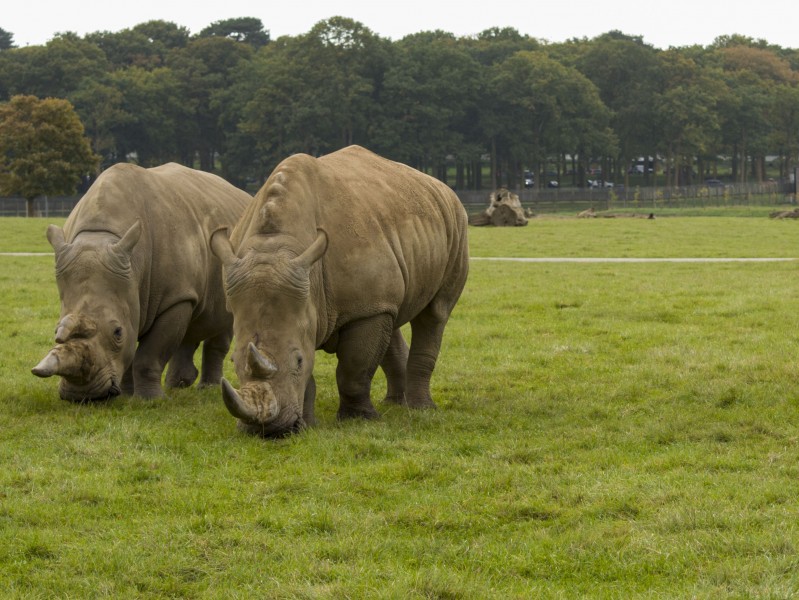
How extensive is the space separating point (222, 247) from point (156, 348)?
2460 millimetres

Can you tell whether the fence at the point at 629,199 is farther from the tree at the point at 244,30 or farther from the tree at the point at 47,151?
the tree at the point at 244,30

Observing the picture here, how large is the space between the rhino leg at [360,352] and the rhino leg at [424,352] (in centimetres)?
130

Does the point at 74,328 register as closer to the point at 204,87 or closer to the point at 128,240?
the point at 128,240

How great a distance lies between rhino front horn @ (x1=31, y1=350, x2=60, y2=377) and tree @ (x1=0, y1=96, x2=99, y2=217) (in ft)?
200

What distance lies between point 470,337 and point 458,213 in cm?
449

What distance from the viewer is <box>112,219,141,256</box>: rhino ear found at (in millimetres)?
10609

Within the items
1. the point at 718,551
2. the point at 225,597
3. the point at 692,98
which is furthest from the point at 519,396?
→ the point at 692,98

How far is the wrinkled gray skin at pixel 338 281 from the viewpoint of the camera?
8859mm

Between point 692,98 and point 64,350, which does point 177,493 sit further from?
point 692,98

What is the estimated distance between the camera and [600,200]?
84.1 metres

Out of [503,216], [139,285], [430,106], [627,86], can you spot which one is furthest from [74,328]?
[627,86]

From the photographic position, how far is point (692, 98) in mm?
103875

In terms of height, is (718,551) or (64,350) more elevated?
(64,350)

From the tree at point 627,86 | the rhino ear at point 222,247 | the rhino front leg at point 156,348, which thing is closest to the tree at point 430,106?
the tree at point 627,86
